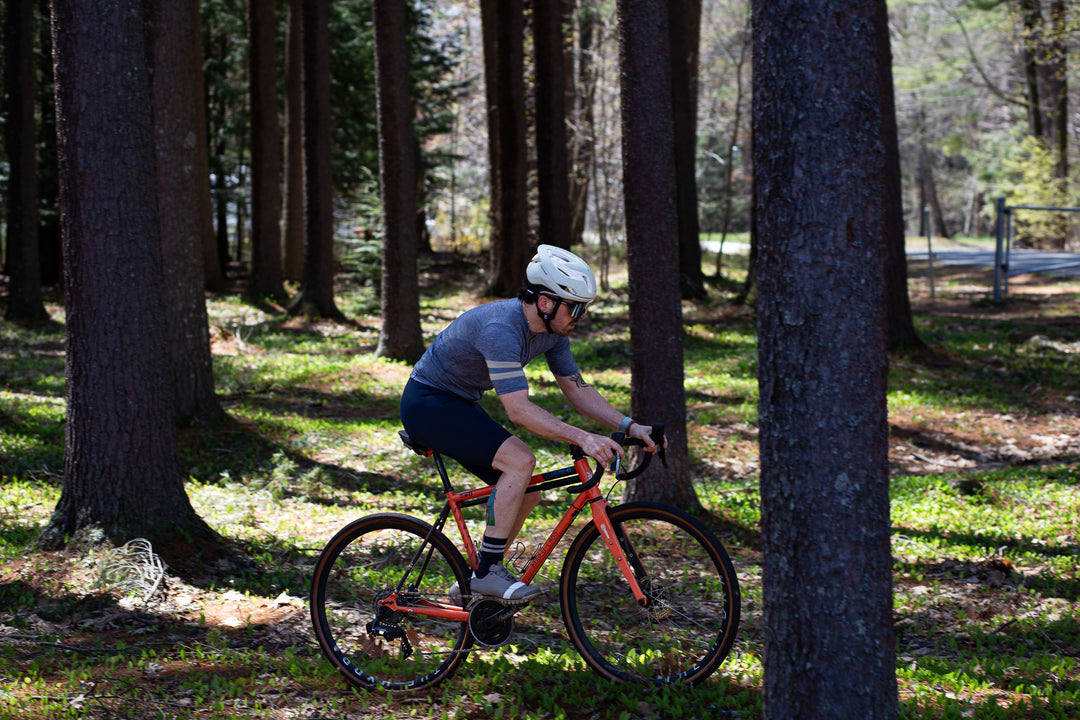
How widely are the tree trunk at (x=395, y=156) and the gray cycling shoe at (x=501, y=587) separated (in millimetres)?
10150

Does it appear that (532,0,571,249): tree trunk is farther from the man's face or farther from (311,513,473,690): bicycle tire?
the man's face

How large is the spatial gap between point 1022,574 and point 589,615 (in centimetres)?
333

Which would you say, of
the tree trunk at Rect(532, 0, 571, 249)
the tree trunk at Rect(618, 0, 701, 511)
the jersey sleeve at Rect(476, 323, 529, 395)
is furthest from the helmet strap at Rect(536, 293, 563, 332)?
the tree trunk at Rect(532, 0, 571, 249)

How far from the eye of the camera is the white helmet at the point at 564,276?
406 cm

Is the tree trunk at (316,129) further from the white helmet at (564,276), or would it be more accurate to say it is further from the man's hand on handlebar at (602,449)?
the man's hand on handlebar at (602,449)

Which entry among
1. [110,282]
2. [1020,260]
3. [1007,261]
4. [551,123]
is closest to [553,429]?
[110,282]

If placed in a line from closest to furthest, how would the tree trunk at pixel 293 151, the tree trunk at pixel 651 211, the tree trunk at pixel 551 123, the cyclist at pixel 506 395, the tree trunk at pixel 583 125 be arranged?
the cyclist at pixel 506 395 < the tree trunk at pixel 651 211 < the tree trunk at pixel 551 123 < the tree trunk at pixel 293 151 < the tree trunk at pixel 583 125

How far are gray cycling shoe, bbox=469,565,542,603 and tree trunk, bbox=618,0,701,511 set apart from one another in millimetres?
3105

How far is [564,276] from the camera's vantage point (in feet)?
13.4

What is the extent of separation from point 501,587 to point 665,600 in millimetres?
808

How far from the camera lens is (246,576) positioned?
237 inches

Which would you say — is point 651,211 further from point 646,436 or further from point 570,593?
point 570,593

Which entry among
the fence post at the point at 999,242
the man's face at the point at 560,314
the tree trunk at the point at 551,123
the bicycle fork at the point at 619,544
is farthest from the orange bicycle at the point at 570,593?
the fence post at the point at 999,242

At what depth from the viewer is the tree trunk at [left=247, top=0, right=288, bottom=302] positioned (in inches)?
827
